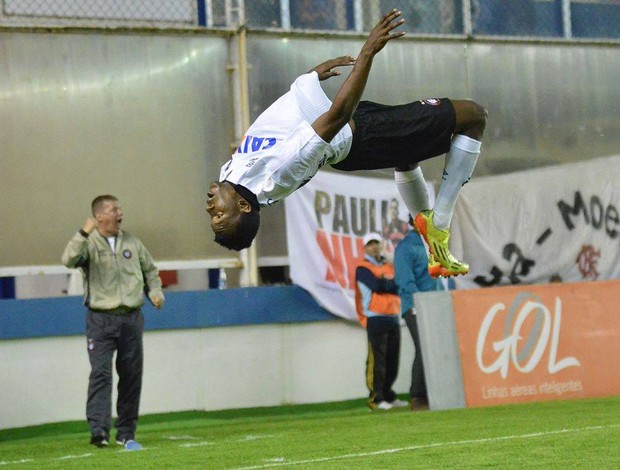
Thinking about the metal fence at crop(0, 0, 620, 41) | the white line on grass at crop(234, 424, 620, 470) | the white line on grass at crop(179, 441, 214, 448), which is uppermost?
the metal fence at crop(0, 0, 620, 41)

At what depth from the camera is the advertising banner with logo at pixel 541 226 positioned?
1430cm

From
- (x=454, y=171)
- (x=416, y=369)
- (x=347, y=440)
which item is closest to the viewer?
(x=454, y=171)

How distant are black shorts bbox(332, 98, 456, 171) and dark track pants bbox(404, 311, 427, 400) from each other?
5895 mm

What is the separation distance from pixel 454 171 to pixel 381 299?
5.97m

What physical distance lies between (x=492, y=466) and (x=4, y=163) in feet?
21.5

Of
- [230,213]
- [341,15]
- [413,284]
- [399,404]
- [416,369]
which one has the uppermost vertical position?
[341,15]

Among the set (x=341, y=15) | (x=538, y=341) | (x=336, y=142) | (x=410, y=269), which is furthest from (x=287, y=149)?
(x=341, y=15)

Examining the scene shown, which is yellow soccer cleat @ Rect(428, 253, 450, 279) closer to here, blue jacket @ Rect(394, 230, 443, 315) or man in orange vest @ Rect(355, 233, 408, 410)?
blue jacket @ Rect(394, 230, 443, 315)

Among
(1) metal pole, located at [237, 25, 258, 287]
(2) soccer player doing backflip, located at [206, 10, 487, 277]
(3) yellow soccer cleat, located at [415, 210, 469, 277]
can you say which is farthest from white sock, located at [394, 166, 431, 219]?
(1) metal pole, located at [237, 25, 258, 287]

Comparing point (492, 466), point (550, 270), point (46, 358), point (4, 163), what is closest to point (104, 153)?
point (4, 163)

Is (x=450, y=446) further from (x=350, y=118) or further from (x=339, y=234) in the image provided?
Answer: (x=339, y=234)

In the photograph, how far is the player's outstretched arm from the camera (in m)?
6.18

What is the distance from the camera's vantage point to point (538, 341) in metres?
12.7

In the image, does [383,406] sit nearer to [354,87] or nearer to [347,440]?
[347,440]
